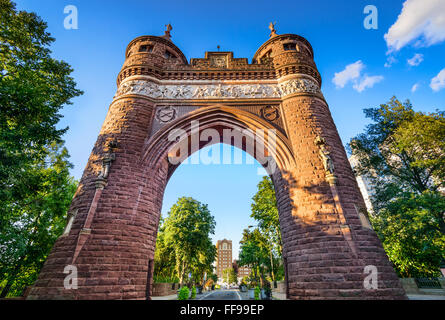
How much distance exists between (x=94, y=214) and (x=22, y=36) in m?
9.45

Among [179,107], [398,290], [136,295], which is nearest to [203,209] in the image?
[179,107]

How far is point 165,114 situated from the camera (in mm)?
9633

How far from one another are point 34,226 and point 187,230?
11.3 meters

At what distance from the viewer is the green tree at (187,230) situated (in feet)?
62.3

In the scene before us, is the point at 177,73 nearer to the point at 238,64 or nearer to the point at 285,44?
the point at 238,64

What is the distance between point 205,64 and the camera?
1154 cm

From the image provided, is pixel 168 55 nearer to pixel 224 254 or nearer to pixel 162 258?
pixel 162 258

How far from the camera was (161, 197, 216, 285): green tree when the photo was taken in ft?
62.3

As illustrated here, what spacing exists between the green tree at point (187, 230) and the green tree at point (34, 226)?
8974 mm

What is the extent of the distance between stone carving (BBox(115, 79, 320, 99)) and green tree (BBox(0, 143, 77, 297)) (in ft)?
23.5

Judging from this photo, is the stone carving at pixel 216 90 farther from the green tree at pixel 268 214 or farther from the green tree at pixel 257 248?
the green tree at pixel 257 248

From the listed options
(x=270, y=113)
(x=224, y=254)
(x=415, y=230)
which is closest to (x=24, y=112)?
(x=270, y=113)

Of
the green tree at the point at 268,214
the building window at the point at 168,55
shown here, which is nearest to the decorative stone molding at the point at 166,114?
the building window at the point at 168,55

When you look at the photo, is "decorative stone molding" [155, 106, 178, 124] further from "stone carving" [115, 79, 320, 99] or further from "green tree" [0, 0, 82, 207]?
"green tree" [0, 0, 82, 207]
